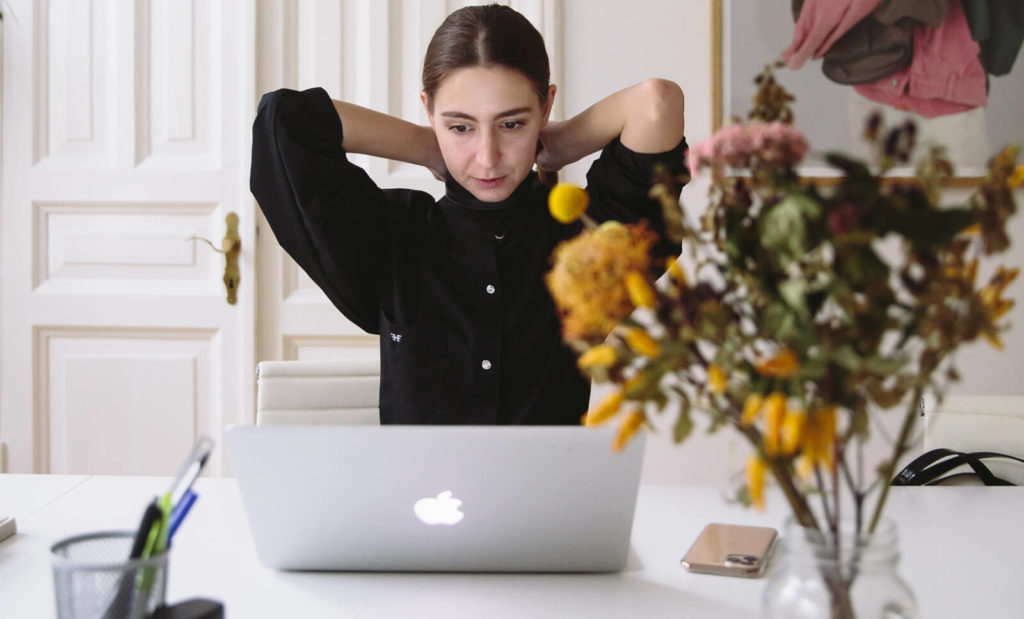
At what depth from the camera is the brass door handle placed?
2.62 m

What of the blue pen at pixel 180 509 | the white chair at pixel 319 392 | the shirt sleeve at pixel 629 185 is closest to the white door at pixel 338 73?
the white chair at pixel 319 392

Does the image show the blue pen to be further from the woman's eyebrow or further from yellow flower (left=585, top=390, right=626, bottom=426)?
the woman's eyebrow

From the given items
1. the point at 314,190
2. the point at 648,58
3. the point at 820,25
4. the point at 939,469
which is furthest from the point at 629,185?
the point at 820,25

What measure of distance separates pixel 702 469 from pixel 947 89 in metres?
1.22

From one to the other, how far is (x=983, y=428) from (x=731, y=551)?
815 millimetres

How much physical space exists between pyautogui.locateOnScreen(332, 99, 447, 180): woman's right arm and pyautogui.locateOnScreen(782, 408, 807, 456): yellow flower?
113 cm

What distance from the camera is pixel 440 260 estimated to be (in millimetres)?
1563

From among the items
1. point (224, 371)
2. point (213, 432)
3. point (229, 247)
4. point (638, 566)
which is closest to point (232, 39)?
point (229, 247)

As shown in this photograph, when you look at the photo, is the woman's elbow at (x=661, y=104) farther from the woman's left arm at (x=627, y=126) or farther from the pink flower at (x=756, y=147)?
the pink flower at (x=756, y=147)

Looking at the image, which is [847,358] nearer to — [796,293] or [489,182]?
[796,293]

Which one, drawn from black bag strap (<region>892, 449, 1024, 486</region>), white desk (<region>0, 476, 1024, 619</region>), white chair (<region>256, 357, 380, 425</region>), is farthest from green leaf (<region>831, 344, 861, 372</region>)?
white chair (<region>256, 357, 380, 425</region>)

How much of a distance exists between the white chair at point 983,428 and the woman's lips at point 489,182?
2.64 ft

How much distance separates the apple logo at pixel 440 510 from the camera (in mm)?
864

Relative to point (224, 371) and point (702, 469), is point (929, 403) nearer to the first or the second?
point (702, 469)
